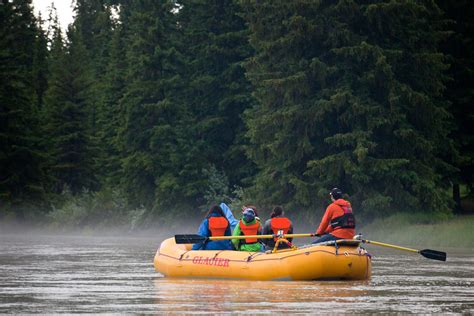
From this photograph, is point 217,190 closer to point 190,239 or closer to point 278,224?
point 190,239

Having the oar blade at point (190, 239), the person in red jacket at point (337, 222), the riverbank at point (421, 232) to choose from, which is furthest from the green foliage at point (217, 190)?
the person in red jacket at point (337, 222)

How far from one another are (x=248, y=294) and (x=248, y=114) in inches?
1301

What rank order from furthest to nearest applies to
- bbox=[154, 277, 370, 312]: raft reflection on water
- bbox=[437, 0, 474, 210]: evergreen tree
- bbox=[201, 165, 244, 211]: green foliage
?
bbox=[201, 165, 244, 211]: green foliage → bbox=[437, 0, 474, 210]: evergreen tree → bbox=[154, 277, 370, 312]: raft reflection on water

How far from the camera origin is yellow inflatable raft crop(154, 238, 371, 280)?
73.1 feet

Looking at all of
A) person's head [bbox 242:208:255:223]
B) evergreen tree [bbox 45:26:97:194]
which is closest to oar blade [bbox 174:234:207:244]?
person's head [bbox 242:208:255:223]

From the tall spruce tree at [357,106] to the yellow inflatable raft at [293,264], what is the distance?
838 inches

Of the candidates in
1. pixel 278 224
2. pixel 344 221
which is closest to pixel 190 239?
pixel 278 224

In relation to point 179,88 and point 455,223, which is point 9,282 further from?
point 179,88

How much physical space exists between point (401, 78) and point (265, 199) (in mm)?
7396

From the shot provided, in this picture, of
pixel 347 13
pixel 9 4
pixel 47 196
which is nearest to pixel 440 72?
pixel 347 13

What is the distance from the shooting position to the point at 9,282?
2230 cm

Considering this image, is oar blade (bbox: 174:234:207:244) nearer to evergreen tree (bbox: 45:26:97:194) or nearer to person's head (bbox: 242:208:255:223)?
person's head (bbox: 242:208:255:223)

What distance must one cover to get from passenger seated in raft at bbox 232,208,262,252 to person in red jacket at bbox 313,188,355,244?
5.42ft

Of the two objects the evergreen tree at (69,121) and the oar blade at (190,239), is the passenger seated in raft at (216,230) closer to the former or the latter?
the oar blade at (190,239)
